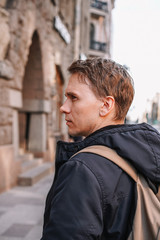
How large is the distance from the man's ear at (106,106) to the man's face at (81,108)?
0.02 m

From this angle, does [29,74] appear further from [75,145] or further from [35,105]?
[75,145]

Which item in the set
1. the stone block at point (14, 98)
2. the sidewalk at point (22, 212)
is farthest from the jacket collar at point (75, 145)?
the stone block at point (14, 98)

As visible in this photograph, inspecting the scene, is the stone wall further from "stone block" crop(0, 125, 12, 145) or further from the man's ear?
the man's ear

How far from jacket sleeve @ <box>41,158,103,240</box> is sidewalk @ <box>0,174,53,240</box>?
271 centimetres

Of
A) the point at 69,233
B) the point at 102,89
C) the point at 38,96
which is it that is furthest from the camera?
the point at 38,96

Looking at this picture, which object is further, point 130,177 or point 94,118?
point 94,118

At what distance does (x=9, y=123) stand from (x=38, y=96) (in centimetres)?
261

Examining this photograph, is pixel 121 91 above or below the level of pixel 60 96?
below

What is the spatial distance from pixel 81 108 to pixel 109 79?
0.53ft

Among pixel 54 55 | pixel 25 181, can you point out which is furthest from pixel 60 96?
pixel 25 181

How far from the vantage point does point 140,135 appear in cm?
108

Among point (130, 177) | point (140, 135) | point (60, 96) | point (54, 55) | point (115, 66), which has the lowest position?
point (130, 177)

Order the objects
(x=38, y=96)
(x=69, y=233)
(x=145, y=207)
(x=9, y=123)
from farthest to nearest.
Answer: (x=38, y=96)
(x=9, y=123)
(x=145, y=207)
(x=69, y=233)

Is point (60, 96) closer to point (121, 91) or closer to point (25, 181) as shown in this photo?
point (25, 181)
